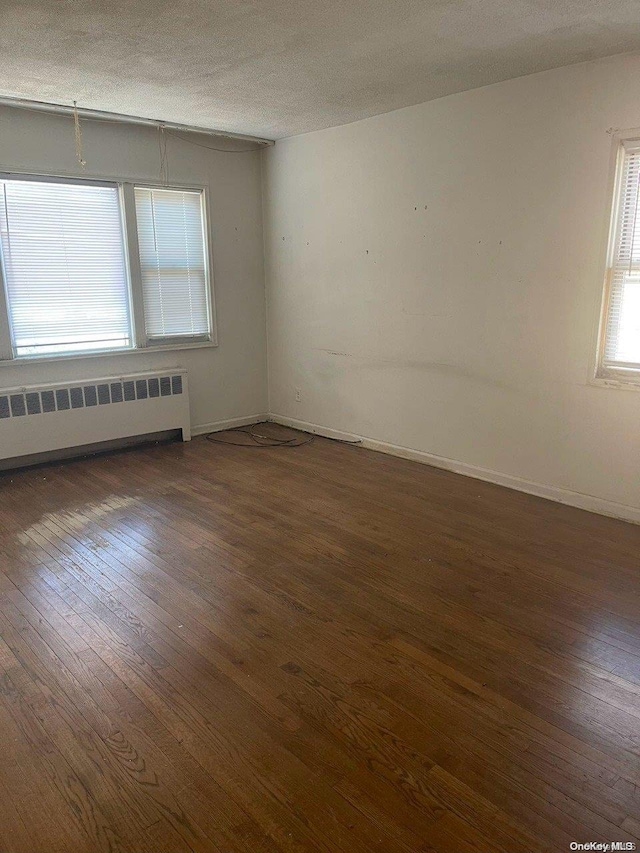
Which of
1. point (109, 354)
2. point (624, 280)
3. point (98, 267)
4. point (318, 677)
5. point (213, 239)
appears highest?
point (213, 239)

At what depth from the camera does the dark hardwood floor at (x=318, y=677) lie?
1.72 meters

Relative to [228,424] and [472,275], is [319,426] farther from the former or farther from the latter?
[472,275]

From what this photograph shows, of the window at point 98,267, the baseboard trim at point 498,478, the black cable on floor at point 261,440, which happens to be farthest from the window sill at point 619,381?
the window at point 98,267

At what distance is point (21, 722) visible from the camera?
2107 mm

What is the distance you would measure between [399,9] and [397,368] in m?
2.69

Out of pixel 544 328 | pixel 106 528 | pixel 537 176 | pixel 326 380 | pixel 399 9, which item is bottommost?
pixel 106 528

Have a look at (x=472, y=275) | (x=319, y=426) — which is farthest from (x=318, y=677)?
(x=319, y=426)

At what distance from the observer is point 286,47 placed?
3.26 m

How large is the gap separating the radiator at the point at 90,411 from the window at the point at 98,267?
335 millimetres

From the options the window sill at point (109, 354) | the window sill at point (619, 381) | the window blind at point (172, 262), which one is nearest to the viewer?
the window sill at point (619, 381)

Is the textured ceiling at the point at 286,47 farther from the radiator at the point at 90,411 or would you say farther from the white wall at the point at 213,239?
the radiator at the point at 90,411

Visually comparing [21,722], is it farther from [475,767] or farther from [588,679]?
[588,679]

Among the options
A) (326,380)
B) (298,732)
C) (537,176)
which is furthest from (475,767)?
(326,380)

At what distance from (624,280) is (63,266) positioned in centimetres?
410
